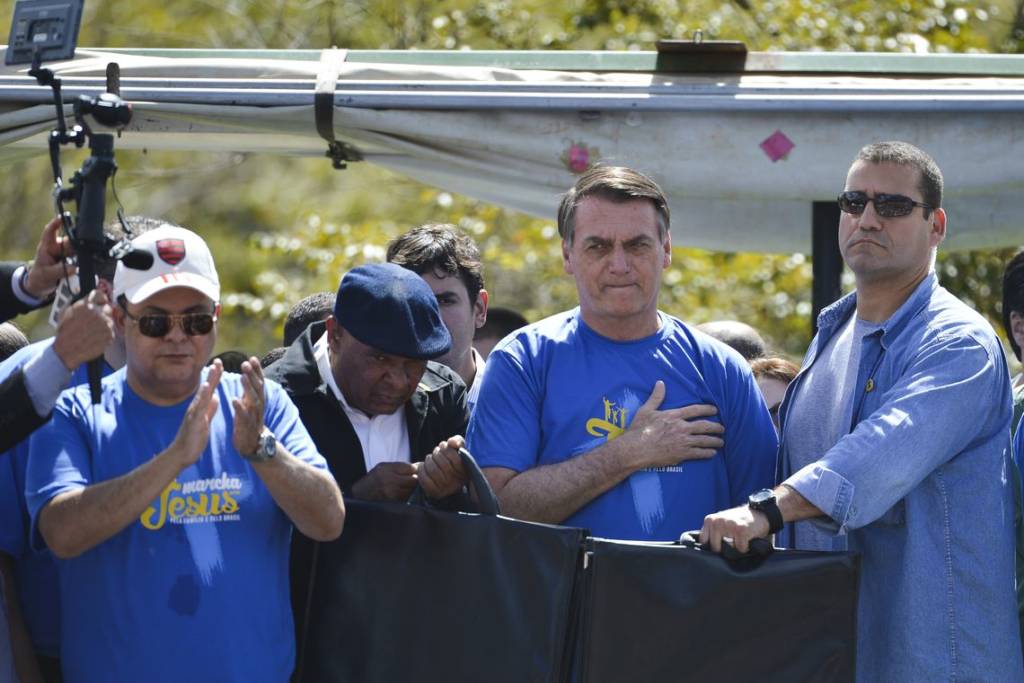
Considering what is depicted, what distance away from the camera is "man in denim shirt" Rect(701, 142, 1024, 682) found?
11.1 feet

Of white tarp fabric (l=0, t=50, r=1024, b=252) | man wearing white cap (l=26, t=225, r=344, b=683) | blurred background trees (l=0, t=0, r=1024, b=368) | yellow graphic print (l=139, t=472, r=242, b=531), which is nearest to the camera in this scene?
man wearing white cap (l=26, t=225, r=344, b=683)

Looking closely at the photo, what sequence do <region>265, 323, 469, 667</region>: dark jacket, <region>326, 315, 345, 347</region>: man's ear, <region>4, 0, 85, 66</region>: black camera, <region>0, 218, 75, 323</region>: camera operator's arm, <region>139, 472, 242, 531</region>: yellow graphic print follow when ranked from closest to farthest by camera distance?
1. <region>139, 472, 242, 531</region>: yellow graphic print
2. <region>0, 218, 75, 323</region>: camera operator's arm
3. <region>265, 323, 469, 667</region>: dark jacket
4. <region>4, 0, 85, 66</region>: black camera
5. <region>326, 315, 345, 347</region>: man's ear

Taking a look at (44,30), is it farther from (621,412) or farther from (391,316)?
(621,412)

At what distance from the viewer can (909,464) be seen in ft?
11.1

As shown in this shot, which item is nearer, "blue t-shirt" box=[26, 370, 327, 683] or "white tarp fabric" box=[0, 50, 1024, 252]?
"blue t-shirt" box=[26, 370, 327, 683]

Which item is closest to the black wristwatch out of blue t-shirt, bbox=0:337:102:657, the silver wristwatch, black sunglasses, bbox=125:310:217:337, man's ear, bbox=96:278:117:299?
the silver wristwatch

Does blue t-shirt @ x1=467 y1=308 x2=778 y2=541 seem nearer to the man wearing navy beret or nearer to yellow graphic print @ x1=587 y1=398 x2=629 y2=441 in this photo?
yellow graphic print @ x1=587 y1=398 x2=629 y2=441

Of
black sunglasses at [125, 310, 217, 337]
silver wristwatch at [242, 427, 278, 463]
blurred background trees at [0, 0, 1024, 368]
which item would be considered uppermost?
blurred background trees at [0, 0, 1024, 368]

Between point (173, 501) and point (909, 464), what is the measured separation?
170 cm

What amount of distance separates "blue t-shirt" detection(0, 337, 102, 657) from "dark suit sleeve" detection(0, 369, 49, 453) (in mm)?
367

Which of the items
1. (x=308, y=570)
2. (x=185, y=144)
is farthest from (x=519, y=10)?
(x=308, y=570)

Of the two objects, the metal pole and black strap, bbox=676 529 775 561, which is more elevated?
the metal pole

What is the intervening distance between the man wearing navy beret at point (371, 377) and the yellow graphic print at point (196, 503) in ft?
1.56

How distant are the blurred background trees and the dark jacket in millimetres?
3166
